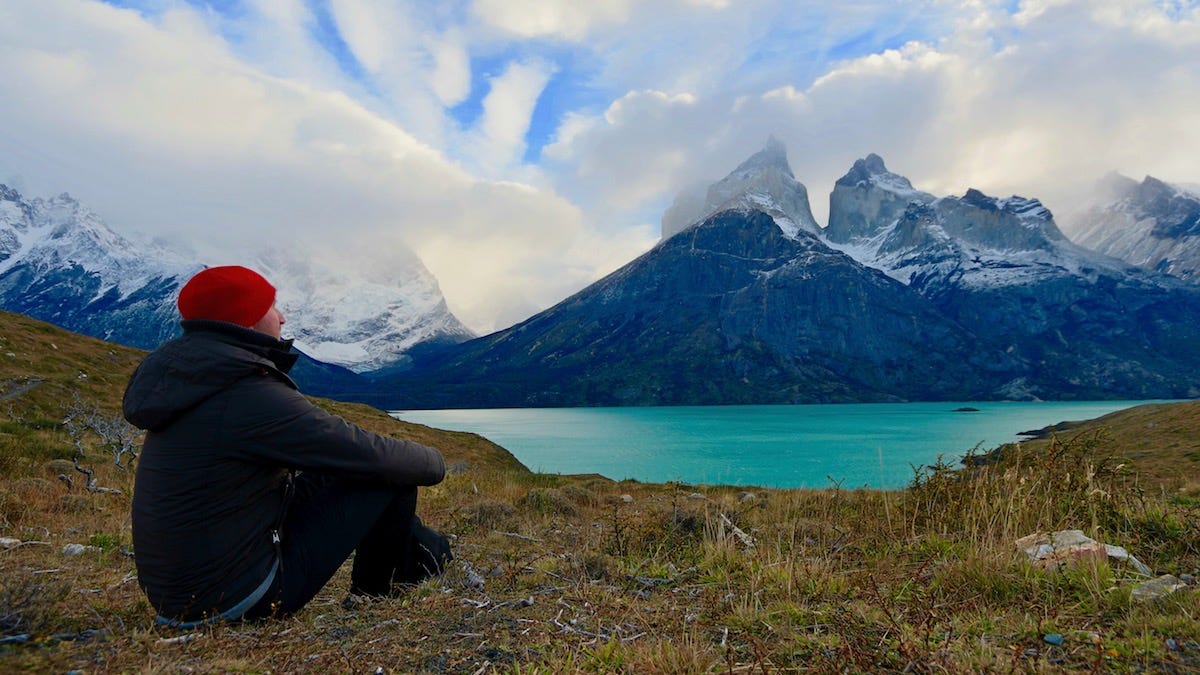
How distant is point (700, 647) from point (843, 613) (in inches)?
45.1

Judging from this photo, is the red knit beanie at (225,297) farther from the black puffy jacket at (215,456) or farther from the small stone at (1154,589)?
the small stone at (1154,589)

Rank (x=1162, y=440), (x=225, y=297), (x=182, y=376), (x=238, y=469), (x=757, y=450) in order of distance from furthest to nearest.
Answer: (x=757, y=450) < (x=1162, y=440) < (x=225, y=297) < (x=238, y=469) < (x=182, y=376)

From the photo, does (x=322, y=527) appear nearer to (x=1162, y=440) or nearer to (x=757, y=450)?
(x=1162, y=440)

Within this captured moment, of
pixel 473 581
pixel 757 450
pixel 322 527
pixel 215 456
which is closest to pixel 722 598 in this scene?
pixel 473 581

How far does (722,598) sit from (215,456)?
150 inches

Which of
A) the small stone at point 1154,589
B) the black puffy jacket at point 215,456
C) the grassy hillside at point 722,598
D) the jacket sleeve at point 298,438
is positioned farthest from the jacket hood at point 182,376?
the small stone at point 1154,589

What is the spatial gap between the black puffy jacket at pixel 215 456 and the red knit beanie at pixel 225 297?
0.43ft

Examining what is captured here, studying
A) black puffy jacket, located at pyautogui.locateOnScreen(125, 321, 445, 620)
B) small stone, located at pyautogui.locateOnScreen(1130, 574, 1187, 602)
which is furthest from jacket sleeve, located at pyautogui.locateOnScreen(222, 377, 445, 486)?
small stone, located at pyautogui.locateOnScreen(1130, 574, 1187, 602)

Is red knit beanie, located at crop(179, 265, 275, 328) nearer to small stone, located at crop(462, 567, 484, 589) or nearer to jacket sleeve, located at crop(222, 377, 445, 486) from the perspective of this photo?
jacket sleeve, located at crop(222, 377, 445, 486)

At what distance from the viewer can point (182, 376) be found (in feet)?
12.0

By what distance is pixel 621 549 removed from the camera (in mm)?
7004

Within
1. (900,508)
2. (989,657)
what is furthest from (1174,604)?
(900,508)

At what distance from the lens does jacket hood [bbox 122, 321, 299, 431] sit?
364cm

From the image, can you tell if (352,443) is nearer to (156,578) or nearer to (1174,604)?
(156,578)
